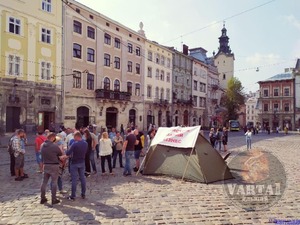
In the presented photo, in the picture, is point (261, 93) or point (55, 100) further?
point (261, 93)

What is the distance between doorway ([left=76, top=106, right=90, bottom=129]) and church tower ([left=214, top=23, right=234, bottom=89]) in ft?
150

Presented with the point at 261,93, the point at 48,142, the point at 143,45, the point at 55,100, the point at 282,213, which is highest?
the point at 143,45

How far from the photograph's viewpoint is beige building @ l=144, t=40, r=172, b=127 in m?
41.9

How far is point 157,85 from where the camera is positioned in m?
44.3

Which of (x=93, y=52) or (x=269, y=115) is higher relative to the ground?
(x=93, y=52)

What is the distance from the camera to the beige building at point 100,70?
1166 inches

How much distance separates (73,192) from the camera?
7250 mm

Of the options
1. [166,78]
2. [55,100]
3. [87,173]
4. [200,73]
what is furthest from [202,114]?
[87,173]

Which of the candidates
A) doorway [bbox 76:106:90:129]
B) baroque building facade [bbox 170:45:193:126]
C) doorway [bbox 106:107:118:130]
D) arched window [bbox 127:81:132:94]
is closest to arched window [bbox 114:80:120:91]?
arched window [bbox 127:81:132:94]

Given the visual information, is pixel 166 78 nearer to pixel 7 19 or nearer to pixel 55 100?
pixel 55 100

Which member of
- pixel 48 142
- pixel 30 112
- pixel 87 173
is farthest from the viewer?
pixel 30 112

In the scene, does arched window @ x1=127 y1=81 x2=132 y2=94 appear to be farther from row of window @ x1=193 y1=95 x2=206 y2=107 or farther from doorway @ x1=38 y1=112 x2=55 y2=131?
row of window @ x1=193 y1=95 x2=206 y2=107

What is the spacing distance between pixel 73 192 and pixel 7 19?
22.3m

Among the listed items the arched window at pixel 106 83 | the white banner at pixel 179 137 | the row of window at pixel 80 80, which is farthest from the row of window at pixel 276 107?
the white banner at pixel 179 137
